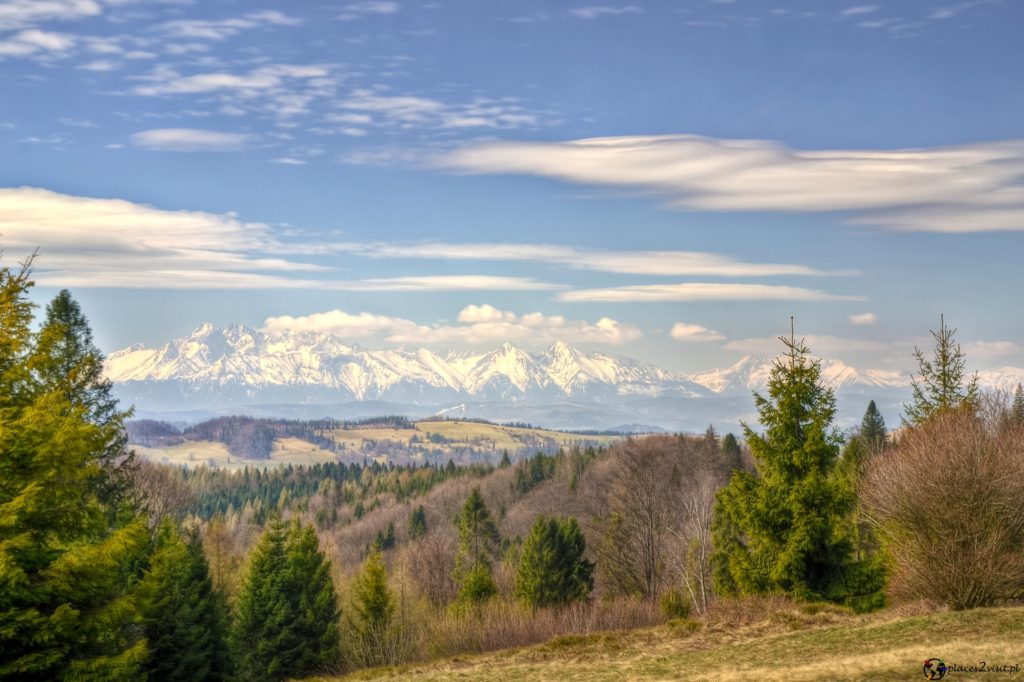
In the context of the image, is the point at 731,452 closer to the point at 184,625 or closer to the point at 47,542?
the point at 184,625

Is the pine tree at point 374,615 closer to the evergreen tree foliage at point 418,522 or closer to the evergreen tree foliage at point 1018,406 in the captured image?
the evergreen tree foliage at point 1018,406

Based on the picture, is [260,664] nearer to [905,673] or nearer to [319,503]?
[905,673]

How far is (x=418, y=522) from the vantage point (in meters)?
132

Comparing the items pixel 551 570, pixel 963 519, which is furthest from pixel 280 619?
pixel 963 519

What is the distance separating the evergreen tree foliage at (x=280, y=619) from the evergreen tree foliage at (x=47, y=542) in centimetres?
2468

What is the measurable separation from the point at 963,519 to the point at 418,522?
11139 cm

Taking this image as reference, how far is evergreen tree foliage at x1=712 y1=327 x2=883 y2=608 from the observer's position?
31.3 meters

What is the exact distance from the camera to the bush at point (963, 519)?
88.2ft

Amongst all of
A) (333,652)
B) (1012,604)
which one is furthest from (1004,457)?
(333,652)

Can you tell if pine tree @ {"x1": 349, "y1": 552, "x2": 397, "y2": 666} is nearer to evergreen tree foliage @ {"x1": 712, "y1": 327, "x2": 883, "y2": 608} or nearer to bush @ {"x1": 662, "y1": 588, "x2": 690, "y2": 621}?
bush @ {"x1": 662, "y1": 588, "x2": 690, "y2": 621}

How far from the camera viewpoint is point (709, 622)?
31406 mm

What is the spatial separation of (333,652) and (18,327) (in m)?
31.9

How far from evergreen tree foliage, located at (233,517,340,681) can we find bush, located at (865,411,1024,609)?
98.4 ft

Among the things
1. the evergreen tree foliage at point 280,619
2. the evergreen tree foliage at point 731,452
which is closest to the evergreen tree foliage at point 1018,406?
the evergreen tree foliage at point 731,452
